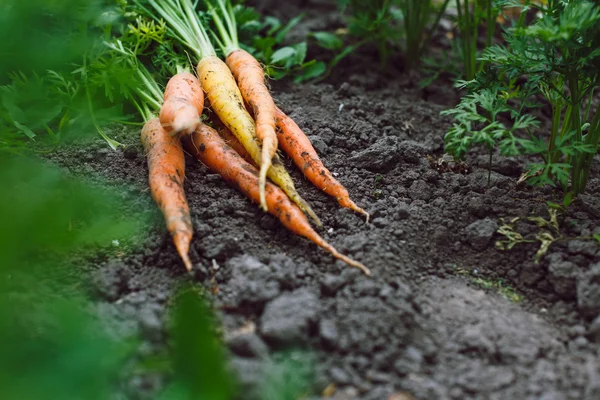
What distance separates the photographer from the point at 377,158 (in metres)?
2.47

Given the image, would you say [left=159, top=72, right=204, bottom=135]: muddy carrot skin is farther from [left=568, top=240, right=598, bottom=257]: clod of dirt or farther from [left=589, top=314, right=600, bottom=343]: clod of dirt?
[left=589, top=314, right=600, bottom=343]: clod of dirt

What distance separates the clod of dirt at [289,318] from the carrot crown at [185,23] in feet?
4.45

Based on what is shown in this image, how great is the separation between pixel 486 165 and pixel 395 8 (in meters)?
1.48

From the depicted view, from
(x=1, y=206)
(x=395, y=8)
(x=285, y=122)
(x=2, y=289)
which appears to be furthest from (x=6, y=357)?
A: (x=395, y=8)

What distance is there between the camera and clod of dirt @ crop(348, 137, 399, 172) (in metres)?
2.47

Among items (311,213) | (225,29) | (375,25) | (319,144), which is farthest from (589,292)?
(225,29)

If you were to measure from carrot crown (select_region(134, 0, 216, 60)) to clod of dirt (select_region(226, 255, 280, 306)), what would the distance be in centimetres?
116

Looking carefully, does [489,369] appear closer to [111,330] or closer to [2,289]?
[111,330]

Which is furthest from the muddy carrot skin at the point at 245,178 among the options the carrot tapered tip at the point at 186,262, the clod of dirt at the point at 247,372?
the clod of dirt at the point at 247,372

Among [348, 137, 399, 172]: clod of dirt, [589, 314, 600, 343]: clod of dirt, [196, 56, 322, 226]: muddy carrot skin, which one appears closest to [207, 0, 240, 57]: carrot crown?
[196, 56, 322, 226]: muddy carrot skin

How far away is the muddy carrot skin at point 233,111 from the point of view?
2289 millimetres

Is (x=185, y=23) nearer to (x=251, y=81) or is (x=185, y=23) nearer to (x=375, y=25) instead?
(x=251, y=81)

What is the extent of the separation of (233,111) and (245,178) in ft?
1.13

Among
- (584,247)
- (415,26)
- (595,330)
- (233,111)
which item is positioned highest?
(415,26)
